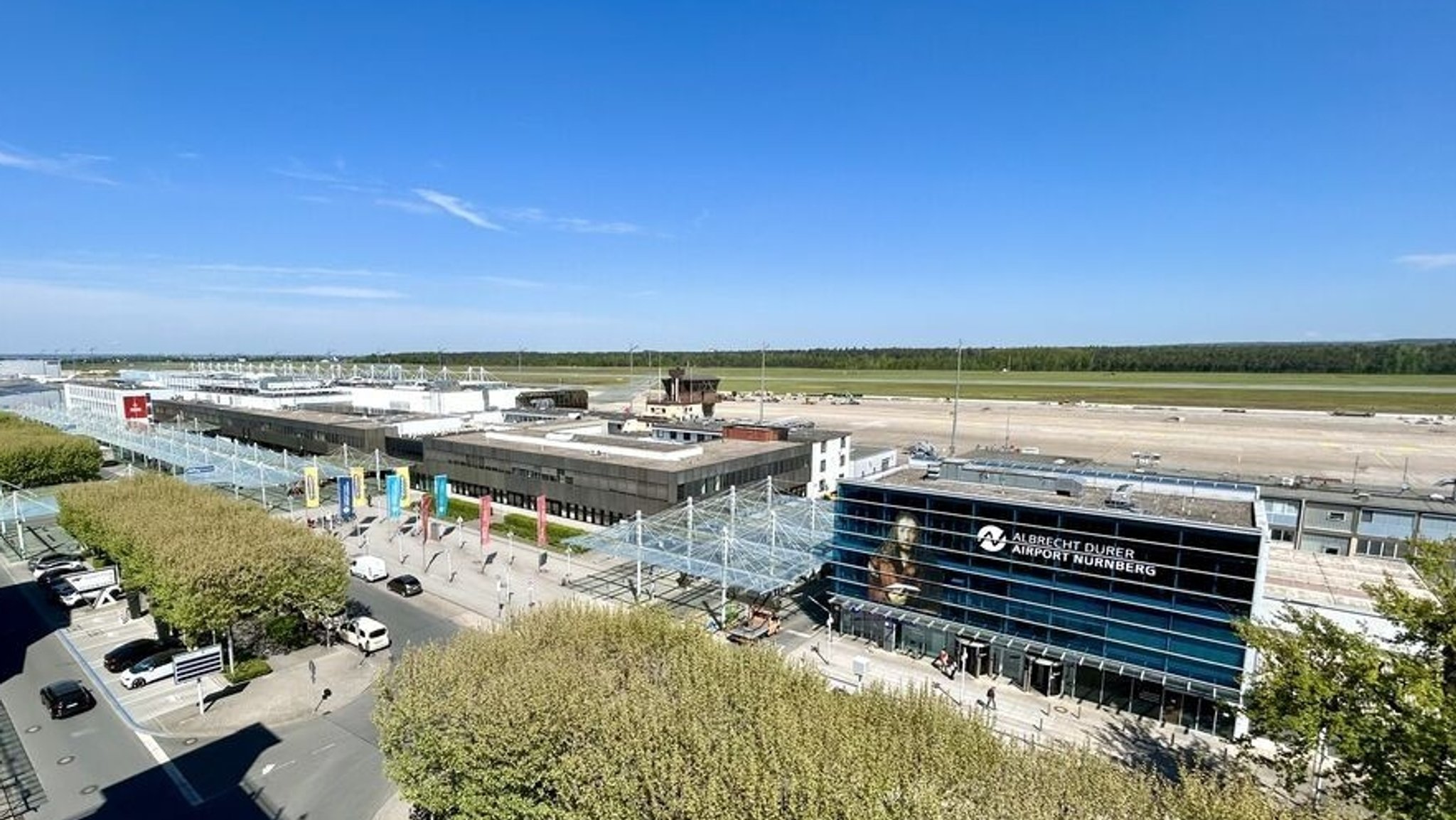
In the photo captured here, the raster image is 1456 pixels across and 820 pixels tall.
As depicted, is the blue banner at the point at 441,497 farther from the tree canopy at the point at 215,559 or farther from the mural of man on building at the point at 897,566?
the mural of man on building at the point at 897,566

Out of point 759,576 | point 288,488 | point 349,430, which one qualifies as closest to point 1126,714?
point 759,576

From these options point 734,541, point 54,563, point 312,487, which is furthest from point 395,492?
point 734,541

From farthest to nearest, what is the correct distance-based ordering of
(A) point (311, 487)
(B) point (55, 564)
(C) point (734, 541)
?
(A) point (311, 487) → (B) point (55, 564) → (C) point (734, 541)

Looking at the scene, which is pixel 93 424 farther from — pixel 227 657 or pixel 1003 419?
pixel 1003 419

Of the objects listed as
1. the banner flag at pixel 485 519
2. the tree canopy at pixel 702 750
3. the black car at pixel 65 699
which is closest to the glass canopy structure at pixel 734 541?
the banner flag at pixel 485 519

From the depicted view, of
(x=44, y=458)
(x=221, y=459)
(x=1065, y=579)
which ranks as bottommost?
(x=44, y=458)

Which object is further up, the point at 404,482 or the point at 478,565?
the point at 404,482

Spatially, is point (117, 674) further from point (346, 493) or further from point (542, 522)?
point (346, 493)
